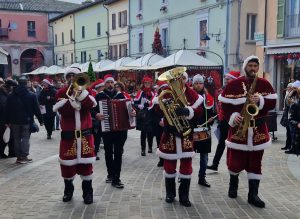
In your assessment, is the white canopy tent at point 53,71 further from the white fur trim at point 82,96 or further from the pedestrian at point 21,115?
the white fur trim at point 82,96

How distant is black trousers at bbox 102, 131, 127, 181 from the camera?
6.64 meters

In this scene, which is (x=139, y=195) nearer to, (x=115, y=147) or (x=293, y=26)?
(x=115, y=147)

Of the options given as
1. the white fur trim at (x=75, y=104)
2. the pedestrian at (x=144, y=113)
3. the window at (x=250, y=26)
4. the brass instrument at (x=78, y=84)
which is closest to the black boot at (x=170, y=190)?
the white fur trim at (x=75, y=104)

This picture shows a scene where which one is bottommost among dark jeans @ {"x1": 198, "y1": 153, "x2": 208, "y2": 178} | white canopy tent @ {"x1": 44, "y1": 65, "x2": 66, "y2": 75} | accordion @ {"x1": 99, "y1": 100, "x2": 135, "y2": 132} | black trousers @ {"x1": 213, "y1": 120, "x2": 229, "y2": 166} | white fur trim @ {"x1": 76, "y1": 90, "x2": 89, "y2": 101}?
dark jeans @ {"x1": 198, "y1": 153, "x2": 208, "y2": 178}

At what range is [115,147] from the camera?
6.70 metres

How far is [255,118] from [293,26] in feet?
45.4

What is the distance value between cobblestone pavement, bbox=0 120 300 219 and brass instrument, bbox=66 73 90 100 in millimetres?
1550

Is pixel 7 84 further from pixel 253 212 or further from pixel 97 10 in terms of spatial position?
pixel 97 10

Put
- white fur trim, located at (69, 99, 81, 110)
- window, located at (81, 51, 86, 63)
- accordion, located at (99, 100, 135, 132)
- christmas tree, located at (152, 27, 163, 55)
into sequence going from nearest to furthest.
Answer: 1. white fur trim, located at (69, 99, 81, 110)
2. accordion, located at (99, 100, 135, 132)
3. christmas tree, located at (152, 27, 163, 55)
4. window, located at (81, 51, 86, 63)

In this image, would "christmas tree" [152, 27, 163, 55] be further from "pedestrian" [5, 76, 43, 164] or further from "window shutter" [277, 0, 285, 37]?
"pedestrian" [5, 76, 43, 164]

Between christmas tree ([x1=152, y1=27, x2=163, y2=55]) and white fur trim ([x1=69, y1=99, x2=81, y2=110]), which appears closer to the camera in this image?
white fur trim ([x1=69, y1=99, x2=81, y2=110])

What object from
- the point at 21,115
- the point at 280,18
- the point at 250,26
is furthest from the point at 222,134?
the point at 250,26

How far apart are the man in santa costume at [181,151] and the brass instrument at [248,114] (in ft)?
2.01

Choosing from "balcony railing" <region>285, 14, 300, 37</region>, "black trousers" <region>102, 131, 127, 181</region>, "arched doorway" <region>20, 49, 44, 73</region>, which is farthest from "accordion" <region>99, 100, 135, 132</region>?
"arched doorway" <region>20, 49, 44, 73</region>
